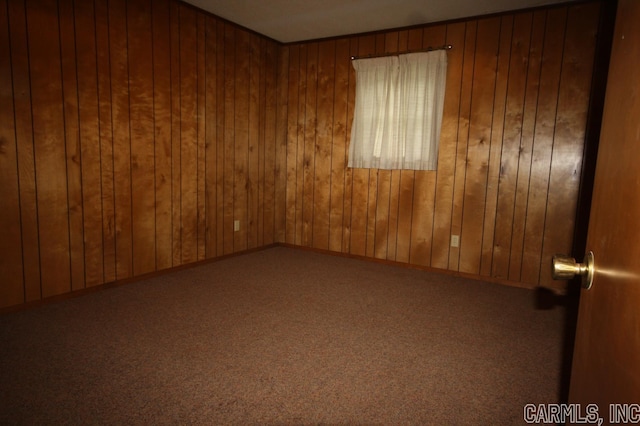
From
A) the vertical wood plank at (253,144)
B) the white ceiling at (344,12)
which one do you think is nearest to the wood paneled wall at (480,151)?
the white ceiling at (344,12)

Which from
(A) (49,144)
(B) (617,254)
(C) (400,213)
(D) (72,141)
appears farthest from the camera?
(C) (400,213)

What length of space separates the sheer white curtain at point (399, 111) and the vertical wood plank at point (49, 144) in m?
2.62

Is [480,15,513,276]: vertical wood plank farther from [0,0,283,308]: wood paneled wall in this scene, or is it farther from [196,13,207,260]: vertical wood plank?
[196,13,207,260]: vertical wood plank

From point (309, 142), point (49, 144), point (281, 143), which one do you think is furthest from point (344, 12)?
point (49, 144)

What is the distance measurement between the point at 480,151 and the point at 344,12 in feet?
5.85

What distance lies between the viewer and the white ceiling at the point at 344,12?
3.16 m

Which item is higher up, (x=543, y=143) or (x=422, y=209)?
(x=543, y=143)

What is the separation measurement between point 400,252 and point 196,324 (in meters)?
2.27

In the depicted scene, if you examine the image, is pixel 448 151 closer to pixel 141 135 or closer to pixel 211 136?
pixel 211 136

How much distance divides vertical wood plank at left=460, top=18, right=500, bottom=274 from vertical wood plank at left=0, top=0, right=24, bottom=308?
11.5 feet

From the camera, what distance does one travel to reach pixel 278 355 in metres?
2.00

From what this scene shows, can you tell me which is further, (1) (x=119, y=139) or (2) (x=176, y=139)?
(2) (x=176, y=139)

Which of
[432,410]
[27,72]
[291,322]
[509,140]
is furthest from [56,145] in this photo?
[509,140]

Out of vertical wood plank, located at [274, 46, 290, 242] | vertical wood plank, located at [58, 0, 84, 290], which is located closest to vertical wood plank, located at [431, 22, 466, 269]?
vertical wood plank, located at [274, 46, 290, 242]
